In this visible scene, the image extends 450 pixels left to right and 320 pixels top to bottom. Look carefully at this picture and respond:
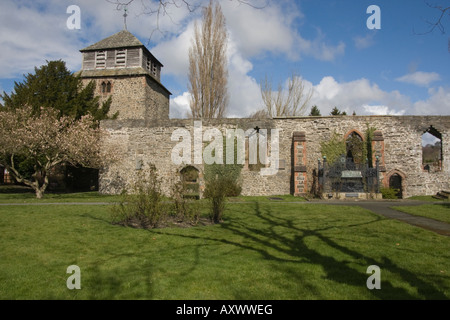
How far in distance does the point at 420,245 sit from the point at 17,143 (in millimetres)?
16121

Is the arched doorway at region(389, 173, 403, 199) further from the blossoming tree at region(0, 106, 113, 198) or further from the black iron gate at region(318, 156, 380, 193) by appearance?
the blossoming tree at region(0, 106, 113, 198)

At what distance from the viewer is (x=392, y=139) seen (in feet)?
57.0

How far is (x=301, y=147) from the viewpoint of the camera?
17172mm

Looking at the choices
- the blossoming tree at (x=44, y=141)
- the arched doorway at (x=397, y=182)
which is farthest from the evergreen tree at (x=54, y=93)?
the arched doorway at (x=397, y=182)

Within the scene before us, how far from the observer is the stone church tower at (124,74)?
86.7 ft

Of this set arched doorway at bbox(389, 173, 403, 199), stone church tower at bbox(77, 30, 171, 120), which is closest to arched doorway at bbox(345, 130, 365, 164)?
arched doorway at bbox(389, 173, 403, 199)

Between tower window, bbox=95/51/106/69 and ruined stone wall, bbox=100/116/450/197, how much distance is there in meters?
13.0

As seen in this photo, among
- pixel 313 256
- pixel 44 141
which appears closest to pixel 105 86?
pixel 44 141

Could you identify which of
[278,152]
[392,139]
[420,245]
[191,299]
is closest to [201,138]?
[278,152]

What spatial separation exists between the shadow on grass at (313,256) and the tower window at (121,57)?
79.3ft

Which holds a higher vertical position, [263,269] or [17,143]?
[17,143]

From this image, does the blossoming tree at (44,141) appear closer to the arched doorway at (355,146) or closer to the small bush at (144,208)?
the small bush at (144,208)
